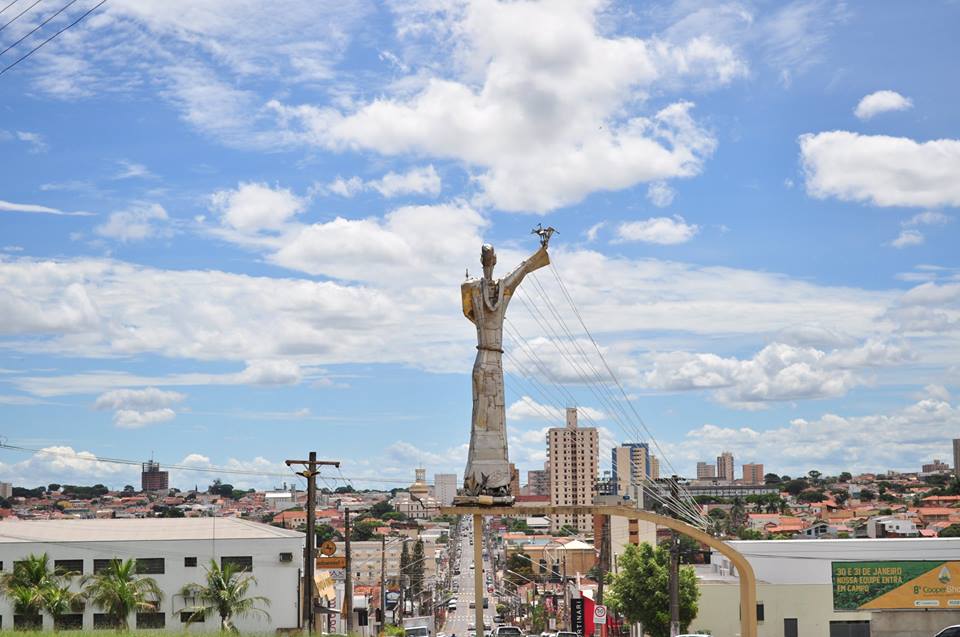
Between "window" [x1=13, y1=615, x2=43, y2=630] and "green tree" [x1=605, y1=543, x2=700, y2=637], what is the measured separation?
27.3m

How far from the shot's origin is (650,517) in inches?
1056

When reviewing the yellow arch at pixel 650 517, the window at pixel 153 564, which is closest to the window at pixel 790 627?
the yellow arch at pixel 650 517

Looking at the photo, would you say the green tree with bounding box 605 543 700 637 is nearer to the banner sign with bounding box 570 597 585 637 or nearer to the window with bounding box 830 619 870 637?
the banner sign with bounding box 570 597 585 637

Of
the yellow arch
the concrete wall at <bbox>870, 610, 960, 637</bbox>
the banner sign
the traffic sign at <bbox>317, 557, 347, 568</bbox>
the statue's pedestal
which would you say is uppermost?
the statue's pedestal

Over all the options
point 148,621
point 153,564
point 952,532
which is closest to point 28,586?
point 148,621

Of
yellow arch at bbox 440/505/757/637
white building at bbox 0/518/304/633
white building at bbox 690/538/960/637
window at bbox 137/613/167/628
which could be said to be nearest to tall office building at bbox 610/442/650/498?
yellow arch at bbox 440/505/757/637

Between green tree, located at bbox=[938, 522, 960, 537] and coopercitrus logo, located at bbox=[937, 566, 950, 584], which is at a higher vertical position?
coopercitrus logo, located at bbox=[937, 566, 950, 584]

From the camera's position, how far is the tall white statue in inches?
1033

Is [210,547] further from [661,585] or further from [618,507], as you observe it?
[618,507]

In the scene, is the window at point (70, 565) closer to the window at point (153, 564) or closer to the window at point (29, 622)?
the window at point (153, 564)

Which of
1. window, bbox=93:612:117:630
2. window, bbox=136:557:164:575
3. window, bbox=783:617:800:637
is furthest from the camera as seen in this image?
window, bbox=136:557:164:575

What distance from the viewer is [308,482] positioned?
143 ft

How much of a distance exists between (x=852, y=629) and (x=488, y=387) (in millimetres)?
35111

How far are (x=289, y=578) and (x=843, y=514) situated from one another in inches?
4743
